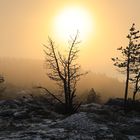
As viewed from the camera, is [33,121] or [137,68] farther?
[137,68]

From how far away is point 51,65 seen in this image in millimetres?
40844

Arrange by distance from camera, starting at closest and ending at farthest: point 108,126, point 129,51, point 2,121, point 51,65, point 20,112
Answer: point 108,126, point 2,121, point 20,112, point 51,65, point 129,51

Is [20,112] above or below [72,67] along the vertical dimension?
below

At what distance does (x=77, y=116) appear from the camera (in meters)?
28.5

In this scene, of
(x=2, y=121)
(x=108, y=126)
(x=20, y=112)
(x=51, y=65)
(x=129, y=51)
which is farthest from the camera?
(x=129, y=51)

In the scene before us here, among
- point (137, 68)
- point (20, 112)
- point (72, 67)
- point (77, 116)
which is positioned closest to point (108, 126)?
point (77, 116)

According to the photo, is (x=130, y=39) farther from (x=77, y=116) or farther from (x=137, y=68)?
(x=77, y=116)

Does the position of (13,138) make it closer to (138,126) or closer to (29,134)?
(29,134)

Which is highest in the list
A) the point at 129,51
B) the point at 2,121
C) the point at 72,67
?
the point at 129,51

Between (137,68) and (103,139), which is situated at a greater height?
(137,68)

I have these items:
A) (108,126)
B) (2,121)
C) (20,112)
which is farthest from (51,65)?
(108,126)

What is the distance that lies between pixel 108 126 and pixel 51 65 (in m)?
15.4

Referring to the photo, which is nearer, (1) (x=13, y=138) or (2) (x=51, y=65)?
(1) (x=13, y=138)

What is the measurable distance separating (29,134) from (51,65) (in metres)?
18.0
